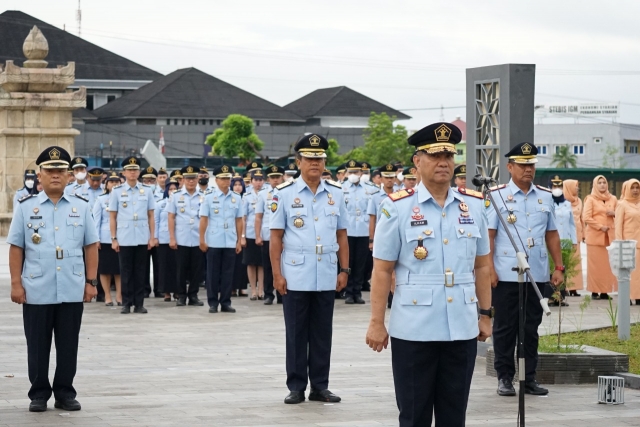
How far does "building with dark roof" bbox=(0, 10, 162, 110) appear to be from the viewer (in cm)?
9088

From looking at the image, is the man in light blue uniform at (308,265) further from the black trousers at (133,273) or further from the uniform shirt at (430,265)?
the black trousers at (133,273)

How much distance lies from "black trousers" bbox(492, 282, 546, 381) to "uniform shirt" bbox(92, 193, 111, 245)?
936 cm

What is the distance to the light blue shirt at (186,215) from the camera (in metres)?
18.5

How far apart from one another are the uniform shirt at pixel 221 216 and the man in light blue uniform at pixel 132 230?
92 cm

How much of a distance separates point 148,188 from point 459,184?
4.89 meters

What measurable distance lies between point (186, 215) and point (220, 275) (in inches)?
72.1

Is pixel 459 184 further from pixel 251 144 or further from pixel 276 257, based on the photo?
pixel 251 144

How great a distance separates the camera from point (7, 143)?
99.7 ft

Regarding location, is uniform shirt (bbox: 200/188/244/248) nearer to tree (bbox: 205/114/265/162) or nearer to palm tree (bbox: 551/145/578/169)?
tree (bbox: 205/114/265/162)

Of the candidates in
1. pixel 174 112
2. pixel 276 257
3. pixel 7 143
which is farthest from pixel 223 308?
pixel 174 112

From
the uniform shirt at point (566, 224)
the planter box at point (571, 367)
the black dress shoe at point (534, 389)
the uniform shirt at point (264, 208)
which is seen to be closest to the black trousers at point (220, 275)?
the uniform shirt at point (264, 208)

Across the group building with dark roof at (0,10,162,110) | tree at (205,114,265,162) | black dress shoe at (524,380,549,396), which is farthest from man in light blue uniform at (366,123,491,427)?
Result: building with dark roof at (0,10,162,110)

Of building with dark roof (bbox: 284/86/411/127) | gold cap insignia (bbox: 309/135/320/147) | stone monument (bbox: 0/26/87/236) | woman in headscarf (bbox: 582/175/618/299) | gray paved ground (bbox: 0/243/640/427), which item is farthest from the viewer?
building with dark roof (bbox: 284/86/411/127)

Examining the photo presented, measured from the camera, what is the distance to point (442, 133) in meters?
6.86
